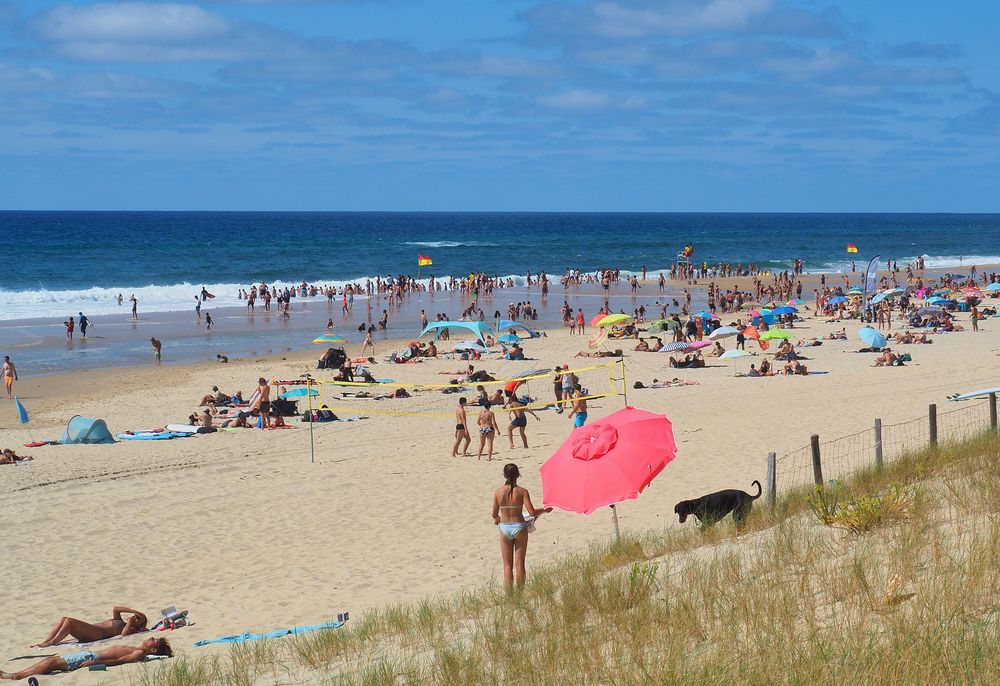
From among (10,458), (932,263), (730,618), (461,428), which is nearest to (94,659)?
(730,618)

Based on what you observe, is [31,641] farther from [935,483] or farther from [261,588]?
[935,483]

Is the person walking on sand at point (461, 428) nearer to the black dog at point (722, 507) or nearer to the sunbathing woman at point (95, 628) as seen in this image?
the black dog at point (722, 507)

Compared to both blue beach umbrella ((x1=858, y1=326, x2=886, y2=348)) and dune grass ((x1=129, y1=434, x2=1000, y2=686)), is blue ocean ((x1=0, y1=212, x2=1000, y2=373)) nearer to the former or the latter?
blue beach umbrella ((x1=858, y1=326, x2=886, y2=348))

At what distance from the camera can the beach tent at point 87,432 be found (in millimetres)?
18344

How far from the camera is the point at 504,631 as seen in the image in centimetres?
627

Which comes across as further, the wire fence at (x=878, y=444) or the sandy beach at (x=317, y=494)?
the wire fence at (x=878, y=444)

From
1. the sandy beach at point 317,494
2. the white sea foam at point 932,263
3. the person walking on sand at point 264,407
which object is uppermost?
the white sea foam at point 932,263

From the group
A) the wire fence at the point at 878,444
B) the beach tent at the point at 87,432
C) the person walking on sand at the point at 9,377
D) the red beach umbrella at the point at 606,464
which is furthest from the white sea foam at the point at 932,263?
the red beach umbrella at the point at 606,464

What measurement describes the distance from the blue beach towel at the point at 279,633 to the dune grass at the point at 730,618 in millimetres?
533

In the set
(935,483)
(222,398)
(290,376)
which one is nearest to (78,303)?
(290,376)

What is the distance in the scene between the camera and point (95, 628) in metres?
8.64

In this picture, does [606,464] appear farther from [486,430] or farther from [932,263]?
[932,263]

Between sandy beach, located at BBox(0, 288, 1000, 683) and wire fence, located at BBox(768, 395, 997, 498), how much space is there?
0.72 metres

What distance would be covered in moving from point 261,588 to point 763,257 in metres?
81.8
